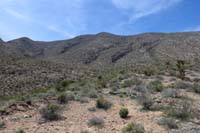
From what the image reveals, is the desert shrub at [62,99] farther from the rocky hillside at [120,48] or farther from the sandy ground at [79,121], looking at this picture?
the rocky hillside at [120,48]

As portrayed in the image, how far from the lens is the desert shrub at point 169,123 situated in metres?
12.1

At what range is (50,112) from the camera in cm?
1330

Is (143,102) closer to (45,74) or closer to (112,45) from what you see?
(45,74)

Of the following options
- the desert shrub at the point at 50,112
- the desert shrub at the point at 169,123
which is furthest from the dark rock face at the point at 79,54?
the desert shrub at the point at 169,123

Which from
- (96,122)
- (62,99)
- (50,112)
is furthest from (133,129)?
(62,99)

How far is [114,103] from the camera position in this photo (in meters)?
16.2

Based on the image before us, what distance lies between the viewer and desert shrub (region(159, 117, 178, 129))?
39.8 feet

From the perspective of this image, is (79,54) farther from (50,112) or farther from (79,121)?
(79,121)

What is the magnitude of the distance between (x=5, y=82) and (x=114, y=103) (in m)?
25.3

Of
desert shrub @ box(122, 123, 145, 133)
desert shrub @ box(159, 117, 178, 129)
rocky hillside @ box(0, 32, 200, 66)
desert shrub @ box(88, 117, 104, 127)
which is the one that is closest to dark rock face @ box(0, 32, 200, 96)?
rocky hillside @ box(0, 32, 200, 66)

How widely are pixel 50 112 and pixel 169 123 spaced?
4.94 metres

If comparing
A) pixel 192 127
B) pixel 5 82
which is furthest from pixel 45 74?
pixel 192 127

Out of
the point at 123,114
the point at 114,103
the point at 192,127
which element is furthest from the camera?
the point at 114,103

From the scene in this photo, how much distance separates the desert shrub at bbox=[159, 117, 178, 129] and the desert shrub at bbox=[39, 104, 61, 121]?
441cm
